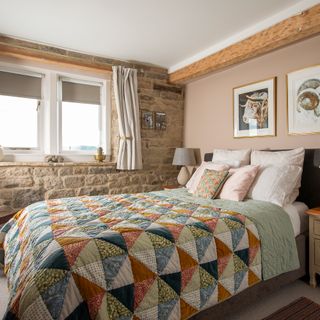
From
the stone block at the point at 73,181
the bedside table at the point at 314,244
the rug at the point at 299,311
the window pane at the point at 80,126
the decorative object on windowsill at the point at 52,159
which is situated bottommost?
the rug at the point at 299,311

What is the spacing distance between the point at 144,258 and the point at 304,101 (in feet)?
7.85

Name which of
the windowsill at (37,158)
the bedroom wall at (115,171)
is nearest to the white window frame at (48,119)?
the windowsill at (37,158)

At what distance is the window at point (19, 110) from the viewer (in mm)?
3359

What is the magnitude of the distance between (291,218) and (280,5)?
79.2 inches

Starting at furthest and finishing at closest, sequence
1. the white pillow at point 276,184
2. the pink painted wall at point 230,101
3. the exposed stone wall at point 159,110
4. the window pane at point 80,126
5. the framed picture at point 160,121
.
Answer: the framed picture at point 160,121, the exposed stone wall at point 159,110, the window pane at point 80,126, the pink painted wall at point 230,101, the white pillow at point 276,184

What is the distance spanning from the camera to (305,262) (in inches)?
87.4

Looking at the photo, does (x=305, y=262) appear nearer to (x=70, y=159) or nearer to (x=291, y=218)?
(x=291, y=218)

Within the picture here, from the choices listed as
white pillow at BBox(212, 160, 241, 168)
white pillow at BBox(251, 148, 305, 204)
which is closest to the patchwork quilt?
white pillow at BBox(251, 148, 305, 204)

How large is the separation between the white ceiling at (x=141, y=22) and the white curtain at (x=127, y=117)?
37 cm

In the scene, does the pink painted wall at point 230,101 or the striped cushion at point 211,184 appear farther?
the pink painted wall at point 230,101

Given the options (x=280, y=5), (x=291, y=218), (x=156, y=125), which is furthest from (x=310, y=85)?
(x=156, y=125)

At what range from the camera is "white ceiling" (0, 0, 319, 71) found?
248 cm

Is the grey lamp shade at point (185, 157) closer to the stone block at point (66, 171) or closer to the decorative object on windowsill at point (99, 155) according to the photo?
the decorative object on windowsill at point (99, 155)

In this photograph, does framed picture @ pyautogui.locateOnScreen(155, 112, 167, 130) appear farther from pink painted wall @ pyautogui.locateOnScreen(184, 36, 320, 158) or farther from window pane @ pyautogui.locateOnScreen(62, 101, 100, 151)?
window pane @ pyautogui.locateOnScreen(62, 101, 100, 151)
